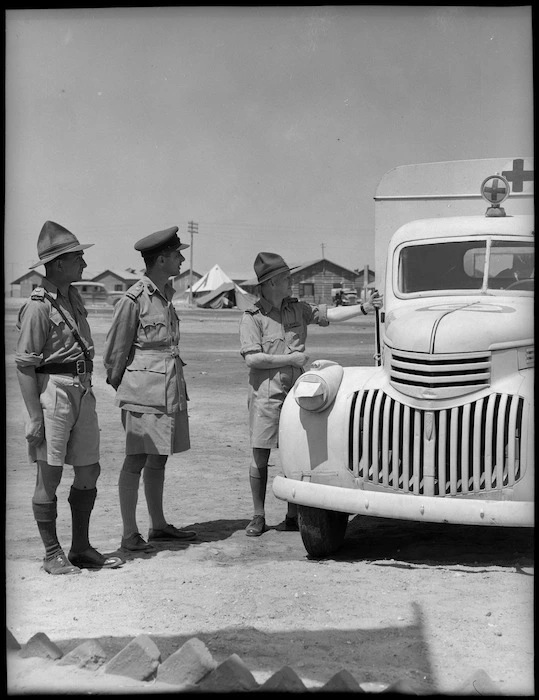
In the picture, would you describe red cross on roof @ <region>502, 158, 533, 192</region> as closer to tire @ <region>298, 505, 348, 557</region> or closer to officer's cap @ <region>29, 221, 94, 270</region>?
tire @ <region>298, 505, 348, 557</region>

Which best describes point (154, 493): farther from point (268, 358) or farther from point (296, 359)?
point (296, 359)

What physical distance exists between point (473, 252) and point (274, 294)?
138cm

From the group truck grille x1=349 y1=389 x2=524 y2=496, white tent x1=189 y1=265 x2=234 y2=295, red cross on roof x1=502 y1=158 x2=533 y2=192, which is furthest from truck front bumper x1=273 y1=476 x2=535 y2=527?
white tent x1=189 y1=265 x2=234 y2=295

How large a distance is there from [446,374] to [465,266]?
52.9 inches

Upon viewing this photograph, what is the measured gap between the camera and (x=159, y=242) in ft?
19.5

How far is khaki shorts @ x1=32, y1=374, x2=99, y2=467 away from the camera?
17.2 ft

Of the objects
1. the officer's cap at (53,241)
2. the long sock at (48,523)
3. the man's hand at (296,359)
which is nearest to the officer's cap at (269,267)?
the man's hand at (296,359)

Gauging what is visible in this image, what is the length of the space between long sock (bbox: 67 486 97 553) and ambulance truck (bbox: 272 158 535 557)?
3.64 feet

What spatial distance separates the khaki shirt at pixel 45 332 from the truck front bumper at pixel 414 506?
1522 mm

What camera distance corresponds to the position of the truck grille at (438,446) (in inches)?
203

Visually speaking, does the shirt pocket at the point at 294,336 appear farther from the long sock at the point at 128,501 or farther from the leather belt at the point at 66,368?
the leather belt at the point at 66,368

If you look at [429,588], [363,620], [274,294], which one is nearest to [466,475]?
[429,588]

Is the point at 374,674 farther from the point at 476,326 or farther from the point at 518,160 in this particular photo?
the point at 518,160

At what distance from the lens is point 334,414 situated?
5598mm
